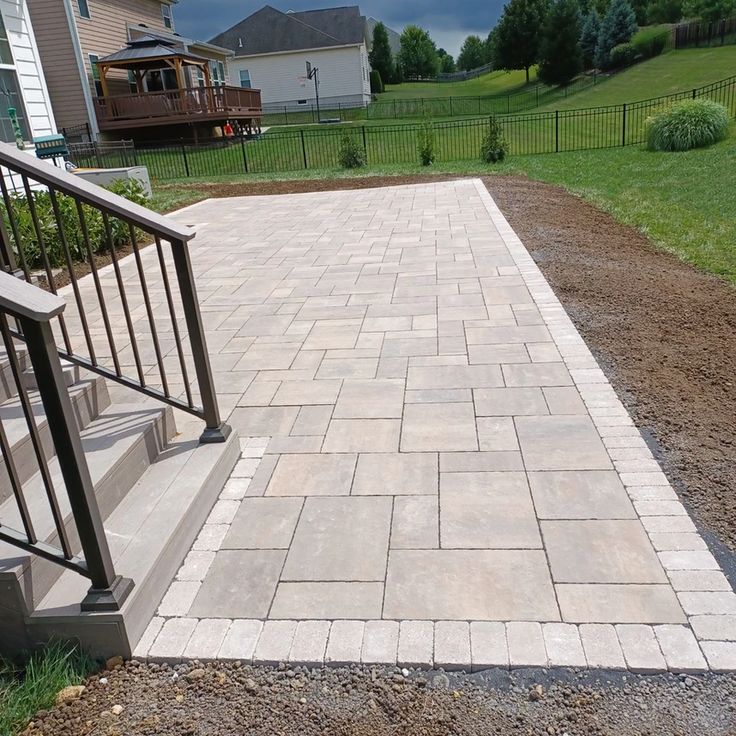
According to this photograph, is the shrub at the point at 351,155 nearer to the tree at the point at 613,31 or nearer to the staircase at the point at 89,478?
the staircase at the point at 89,478

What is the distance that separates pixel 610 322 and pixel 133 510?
3.74 metres

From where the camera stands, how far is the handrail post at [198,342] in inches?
116

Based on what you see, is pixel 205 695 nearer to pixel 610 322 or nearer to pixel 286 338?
pixel 286 338

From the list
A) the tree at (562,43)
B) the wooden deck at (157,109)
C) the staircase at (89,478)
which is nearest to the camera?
the staircase at (89,478)

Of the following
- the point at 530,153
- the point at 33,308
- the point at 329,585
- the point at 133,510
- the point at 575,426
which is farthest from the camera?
the point at 530,153

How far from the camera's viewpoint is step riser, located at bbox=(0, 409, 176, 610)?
2219 mm

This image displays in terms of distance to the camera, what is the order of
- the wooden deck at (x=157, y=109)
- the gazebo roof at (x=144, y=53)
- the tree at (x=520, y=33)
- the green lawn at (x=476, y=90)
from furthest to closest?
1. the green lawn at (x=476, y=90)
2. the tree at (x=520, y=33)
3. the wooden deck at (x=157, y=109)
4. the gazebo roof at (x=144, y=53)

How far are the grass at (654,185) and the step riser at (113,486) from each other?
5211 mm

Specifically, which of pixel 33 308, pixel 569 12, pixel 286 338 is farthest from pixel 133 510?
pixel 569 12

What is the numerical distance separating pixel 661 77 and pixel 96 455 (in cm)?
3693

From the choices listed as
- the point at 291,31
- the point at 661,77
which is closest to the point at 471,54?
the point at 291,31

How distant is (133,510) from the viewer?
2.73 m

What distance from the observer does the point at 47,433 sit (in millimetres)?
2939

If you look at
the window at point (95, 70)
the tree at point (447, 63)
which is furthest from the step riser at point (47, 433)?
the tree at point (447, 63)
